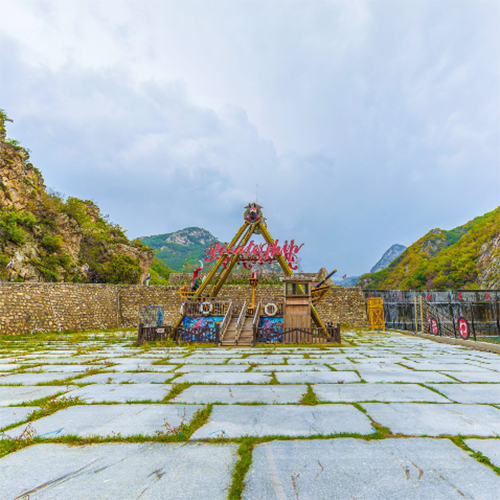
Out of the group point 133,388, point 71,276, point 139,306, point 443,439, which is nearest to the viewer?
point 443,439

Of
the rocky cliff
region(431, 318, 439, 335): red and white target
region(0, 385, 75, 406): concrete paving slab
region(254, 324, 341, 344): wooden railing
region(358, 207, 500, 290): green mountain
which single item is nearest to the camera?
region(0, 385, 75, 406): concrete paving slab

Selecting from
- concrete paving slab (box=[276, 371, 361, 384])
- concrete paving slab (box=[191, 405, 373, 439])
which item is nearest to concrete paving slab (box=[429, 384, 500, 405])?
concrete paving slab (box=[276, 371, 361, 384])

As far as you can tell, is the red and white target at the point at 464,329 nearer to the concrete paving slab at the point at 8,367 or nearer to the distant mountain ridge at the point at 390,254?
the concrete paving slab at the point at 8,367

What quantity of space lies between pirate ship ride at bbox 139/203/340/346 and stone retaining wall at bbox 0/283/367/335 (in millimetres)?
1532

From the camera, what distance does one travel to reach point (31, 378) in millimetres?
5223

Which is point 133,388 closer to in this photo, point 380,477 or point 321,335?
point 380,477

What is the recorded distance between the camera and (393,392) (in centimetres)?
411

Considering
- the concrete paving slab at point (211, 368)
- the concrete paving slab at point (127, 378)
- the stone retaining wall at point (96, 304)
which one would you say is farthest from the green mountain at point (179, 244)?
the concrete paving slab at point (127, 378)

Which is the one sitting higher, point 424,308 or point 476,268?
point 476,268

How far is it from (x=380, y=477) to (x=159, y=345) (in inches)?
420

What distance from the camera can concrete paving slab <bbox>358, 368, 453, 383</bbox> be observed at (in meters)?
4.87

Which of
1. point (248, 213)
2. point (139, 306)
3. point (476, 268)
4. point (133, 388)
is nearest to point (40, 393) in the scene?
point (133, 388)

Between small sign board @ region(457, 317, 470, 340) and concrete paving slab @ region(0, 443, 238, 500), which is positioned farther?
small sign board @ region(457, 317, 470, 340)

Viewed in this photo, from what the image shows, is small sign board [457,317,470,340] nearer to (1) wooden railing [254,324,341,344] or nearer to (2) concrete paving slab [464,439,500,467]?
(1) wooden railing [254,324,341,344]
